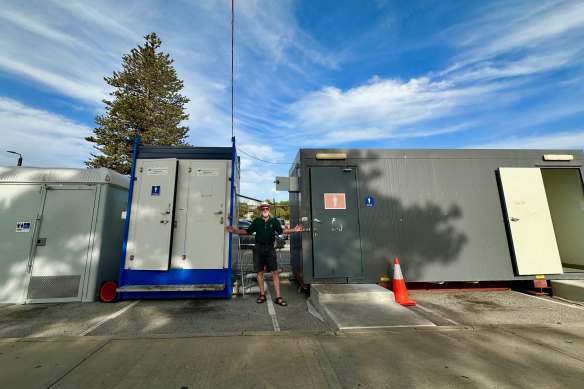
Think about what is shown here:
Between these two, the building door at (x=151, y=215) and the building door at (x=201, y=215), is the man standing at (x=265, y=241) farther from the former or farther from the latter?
the building door at (x=151, y=215)

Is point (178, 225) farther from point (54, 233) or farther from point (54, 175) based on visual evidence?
point (54, 175)

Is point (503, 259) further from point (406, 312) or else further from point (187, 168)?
point (187, 168)

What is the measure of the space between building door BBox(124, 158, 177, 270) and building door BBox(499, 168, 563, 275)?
7.39 meters

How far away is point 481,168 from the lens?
5.94 metres

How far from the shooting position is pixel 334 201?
5559 mm

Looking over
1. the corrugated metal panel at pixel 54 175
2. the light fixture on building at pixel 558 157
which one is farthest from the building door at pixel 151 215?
the light fixture on building at pixel 558 157

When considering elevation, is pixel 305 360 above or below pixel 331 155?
below

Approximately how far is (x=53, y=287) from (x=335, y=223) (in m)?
5.76

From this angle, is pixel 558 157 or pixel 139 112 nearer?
pixel 558 157

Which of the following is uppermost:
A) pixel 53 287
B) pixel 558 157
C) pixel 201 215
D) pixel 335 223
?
pixel 558 157

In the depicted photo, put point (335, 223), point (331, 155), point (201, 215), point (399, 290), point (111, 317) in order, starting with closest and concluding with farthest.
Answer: point (111, 317) → point (399, 290) → point (201, 215) → point (335, 223) → point (331, 155)

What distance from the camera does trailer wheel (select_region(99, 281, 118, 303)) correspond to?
16.2ft

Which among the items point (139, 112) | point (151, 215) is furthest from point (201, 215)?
point (139, 112)

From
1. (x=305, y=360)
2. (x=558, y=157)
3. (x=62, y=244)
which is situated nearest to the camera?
(x=305, y=360)
